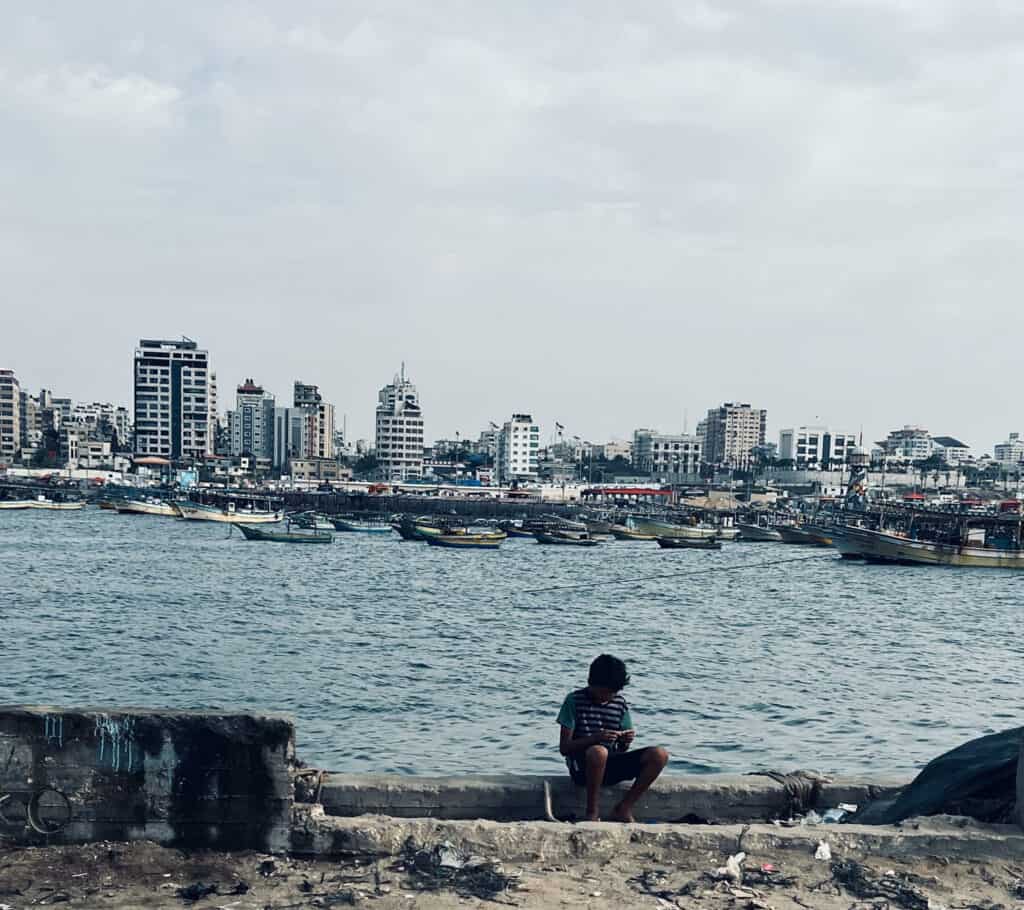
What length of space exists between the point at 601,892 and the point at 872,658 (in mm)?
22262

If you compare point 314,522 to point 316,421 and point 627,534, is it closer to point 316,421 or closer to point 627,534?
point 627,534

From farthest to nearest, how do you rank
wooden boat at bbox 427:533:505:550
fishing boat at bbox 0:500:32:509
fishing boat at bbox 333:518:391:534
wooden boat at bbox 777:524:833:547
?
fishing boat at bbox 0:500:32:509 < fishing boat at bbox 333:518:391:534 < wooden boat at bbox 777:524:833:547 < wooden boat at bbox 427:533:505:550

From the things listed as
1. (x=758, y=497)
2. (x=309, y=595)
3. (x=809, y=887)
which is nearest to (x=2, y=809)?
(x=809, y=887)

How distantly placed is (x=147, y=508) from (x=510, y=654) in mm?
78371

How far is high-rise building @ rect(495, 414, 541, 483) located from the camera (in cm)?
18075

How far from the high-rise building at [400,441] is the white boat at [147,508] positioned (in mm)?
72056

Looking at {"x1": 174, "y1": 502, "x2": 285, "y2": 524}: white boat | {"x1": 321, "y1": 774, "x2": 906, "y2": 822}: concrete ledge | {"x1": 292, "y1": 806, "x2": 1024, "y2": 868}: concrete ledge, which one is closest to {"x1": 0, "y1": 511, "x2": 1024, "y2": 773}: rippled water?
{"x1": 321, "y1": 774, "x2": 906, "y2": 822}: concrete ledge

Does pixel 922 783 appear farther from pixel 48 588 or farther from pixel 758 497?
pixel 758 497

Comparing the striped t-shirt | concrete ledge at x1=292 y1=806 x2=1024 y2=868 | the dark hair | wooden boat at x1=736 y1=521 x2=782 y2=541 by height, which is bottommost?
wooden boat at x1=736 y1=521 x2=782 y2=541

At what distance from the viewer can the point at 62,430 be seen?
164 m

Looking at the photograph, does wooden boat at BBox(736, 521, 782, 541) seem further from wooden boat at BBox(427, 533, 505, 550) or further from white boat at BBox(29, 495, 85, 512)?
white boat at BBox(29, 495, 85, 512)

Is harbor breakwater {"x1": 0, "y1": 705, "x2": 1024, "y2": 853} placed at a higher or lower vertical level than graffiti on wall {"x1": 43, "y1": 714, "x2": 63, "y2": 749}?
lower

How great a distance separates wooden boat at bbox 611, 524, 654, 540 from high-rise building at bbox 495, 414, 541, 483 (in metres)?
95.9

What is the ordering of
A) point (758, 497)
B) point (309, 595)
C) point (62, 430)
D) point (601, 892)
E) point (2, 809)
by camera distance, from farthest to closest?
1. point (62, 430)
2. point (758, 497)
3. point (309, 595)
4. point (2, 809)
5. point (601, 892)
